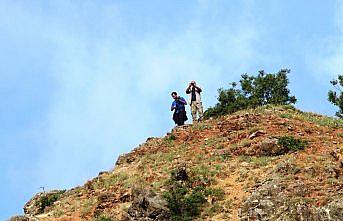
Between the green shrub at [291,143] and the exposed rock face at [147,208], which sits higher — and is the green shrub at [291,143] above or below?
above

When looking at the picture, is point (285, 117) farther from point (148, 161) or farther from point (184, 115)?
point (148, 161)

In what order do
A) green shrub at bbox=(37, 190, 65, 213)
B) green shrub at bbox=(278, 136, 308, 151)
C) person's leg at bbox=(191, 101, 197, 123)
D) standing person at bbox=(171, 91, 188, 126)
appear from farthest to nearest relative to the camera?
person's leg at bbox=(191, 101, 197, 123), standing person at bbox=(171, 91, 188, 126), green shrub at bbox=(37, 190, 65, 213), green shrub at bbox=(278, 136, 308, 151)

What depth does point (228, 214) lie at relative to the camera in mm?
23125

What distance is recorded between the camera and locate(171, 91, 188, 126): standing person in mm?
35094

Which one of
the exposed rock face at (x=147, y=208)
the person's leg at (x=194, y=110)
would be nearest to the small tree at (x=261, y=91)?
the person's leg at (x=194, y=110)

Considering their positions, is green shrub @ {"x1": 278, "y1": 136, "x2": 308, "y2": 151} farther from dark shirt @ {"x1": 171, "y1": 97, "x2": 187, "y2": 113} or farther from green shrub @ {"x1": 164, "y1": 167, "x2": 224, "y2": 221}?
dark shirt @ {"x1": 171, "y1": 97, "x2": 187, "y2": 113}

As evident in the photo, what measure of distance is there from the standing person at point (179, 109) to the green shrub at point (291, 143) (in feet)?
24.9

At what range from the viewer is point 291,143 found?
1128 inches

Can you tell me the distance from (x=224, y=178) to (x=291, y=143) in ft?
12.8

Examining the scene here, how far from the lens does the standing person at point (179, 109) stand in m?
35.1

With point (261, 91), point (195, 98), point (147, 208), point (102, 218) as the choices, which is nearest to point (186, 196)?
point (147, 208)

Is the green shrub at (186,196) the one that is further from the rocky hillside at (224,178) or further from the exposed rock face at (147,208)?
the exposed rock face at (147,208)

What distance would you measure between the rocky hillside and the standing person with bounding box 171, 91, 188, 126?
1.73 feet

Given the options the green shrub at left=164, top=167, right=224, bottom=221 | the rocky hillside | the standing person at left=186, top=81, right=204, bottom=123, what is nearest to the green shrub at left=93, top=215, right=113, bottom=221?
the rocky hillside
